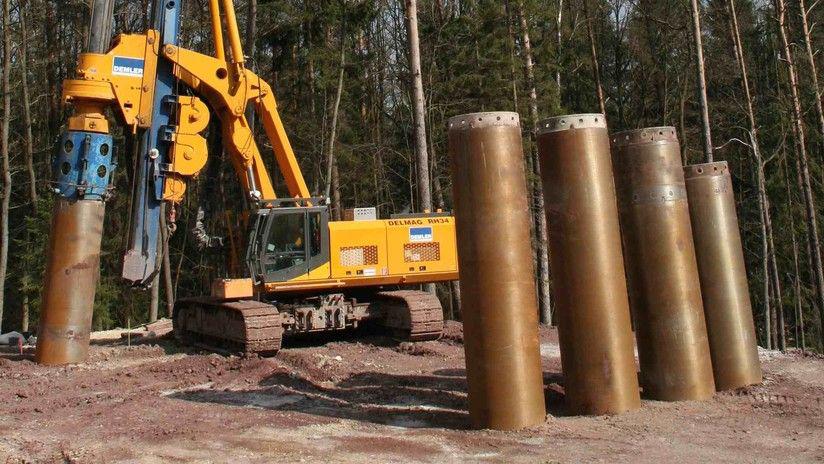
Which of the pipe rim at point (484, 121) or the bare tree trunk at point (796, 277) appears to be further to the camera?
the bare tree trunk at point (796, 277)

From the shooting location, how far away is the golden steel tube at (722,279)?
9117 millimetres

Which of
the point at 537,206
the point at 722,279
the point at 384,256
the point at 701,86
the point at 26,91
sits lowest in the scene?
the point at 722,279

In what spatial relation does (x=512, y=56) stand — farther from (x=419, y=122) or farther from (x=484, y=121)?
(x=484, y=121)

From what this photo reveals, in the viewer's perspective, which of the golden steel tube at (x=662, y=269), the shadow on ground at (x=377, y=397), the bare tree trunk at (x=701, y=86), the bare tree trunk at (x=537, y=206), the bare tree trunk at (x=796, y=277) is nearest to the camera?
the golden steel tube at (x=662, y=269)

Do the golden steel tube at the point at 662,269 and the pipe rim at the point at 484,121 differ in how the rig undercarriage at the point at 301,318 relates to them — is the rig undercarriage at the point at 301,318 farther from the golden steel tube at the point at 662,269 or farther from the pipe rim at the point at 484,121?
the pipe rim at the point at 484,121

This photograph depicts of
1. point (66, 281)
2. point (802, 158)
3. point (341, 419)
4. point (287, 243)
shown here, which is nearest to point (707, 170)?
point (341, 419)

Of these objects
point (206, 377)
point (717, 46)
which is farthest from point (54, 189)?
point (717, 46)

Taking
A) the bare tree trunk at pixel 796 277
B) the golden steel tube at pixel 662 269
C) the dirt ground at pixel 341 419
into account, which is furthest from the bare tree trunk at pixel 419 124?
the bare tree trunk at pixel 796 277

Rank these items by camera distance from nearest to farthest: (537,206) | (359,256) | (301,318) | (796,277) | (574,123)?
(574,123) < (301,318) < (359,256) < (537,206) < (796,277)

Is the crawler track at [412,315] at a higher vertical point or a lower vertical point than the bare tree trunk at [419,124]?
lower

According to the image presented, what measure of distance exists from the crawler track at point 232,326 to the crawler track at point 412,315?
7.10 ft

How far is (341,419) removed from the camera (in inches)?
345

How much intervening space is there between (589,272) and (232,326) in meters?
6.99

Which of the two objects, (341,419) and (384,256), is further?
(384,256)
